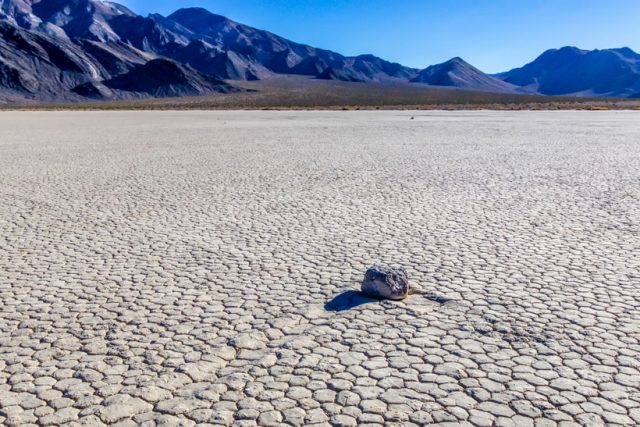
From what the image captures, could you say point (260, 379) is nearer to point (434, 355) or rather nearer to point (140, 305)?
point (434, 355)

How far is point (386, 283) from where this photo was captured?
480 centimetres

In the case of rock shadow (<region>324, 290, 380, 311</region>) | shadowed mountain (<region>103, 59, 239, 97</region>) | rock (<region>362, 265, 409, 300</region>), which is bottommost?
rock shadow (<region>324, 290, 380, 311</region>)

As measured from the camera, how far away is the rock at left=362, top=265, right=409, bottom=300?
480cm

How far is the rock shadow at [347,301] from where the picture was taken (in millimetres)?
4660

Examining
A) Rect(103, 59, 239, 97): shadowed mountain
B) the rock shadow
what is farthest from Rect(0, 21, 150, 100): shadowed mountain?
the rock shadow

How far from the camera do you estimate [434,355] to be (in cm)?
382

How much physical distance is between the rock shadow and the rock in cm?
7

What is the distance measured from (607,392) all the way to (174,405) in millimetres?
2400

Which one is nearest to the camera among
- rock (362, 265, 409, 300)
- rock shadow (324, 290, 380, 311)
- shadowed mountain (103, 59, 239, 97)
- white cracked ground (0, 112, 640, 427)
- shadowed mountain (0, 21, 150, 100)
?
white cracked ground (0, 112, 640, 427)

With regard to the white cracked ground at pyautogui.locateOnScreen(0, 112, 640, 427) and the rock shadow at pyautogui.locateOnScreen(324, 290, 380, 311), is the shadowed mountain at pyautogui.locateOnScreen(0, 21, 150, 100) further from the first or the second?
the rock shadow at pyautogui.locateOnScreen(324, 290, 380, 311)

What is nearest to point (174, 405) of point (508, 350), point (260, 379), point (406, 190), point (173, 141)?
point (260, 379)

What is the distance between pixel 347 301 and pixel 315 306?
0.92 feet

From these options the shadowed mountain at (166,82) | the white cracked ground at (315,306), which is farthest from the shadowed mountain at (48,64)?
the white cracked ground at (315,306)

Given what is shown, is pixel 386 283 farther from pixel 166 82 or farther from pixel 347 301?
pixel 166 82
